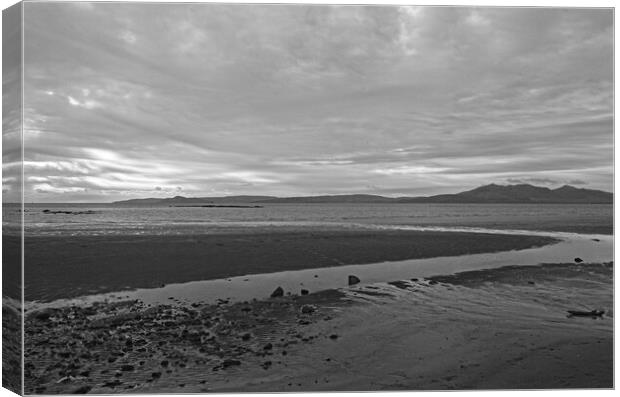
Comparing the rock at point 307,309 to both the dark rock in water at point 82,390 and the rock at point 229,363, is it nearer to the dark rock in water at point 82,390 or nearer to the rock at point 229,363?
the rock at point 229,363

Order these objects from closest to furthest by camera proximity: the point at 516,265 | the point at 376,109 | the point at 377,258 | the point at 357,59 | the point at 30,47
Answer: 1. the point at 30,47
2. the point at 357,59
3. the point at 376,109
4. the point at 516,265
5. the point at 377,258

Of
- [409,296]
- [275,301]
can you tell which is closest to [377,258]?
[409,296]

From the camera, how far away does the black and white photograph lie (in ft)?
22.4

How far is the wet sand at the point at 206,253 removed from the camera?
1120 centimetres

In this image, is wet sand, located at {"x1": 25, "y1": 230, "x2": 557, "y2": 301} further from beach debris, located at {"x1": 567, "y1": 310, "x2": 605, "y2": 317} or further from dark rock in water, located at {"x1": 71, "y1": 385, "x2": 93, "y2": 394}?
beach debris, located at {"x1": 567, "y1": 310, "x2": 605, "y2": 317}

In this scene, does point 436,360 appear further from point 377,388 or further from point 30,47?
point 30,47

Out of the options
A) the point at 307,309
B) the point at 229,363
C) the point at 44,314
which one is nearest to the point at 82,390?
the point at 229,363

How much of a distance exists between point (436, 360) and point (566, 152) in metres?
4.14

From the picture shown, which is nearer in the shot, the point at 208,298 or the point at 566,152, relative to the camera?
the point at 566,152

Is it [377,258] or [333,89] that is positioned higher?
[333,89]

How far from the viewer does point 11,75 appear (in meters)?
6.81

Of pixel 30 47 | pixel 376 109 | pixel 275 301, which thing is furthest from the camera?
pixel 275 301

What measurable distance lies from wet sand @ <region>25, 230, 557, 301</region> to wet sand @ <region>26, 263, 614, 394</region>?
→ 2.21m

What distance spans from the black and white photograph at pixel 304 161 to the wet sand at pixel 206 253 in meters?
0.38
